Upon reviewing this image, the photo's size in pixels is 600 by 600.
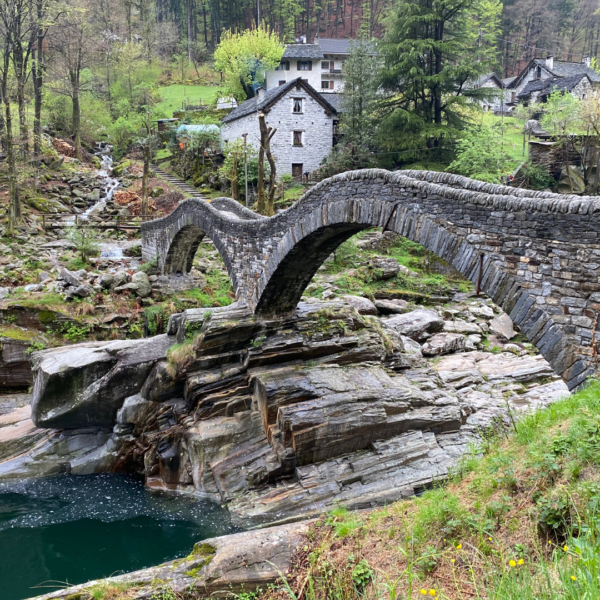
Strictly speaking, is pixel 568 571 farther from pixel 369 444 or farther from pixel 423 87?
pixel 423 87

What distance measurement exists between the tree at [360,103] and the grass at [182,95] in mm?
23086

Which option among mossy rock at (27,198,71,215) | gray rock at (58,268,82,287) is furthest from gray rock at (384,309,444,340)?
mossy rock at (27,198,71,215)

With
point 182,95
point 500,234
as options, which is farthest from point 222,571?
point 182,95

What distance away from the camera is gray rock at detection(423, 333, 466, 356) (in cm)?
1655

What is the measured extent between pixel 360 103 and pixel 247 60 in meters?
15.4

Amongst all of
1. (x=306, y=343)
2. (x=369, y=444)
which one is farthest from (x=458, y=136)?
(x=369, y=444)

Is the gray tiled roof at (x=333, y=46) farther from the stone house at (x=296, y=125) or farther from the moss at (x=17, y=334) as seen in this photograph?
the moss at (x=17, y=334)

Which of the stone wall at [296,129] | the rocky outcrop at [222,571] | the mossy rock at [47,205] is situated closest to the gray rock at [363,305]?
the rocky outcrop at [222,571]

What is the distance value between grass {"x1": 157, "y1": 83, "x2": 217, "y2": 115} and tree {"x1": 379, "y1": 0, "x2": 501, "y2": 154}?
27.3 metres

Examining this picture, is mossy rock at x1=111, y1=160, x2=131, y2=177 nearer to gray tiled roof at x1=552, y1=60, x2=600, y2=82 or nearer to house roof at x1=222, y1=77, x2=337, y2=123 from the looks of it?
house roof at x1=222, y1=77, x2=337, y2=123

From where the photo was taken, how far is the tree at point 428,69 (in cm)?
2881

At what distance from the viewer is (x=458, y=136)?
95.0ft

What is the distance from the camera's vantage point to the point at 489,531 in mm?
4711

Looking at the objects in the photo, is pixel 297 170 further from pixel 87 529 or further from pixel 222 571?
pixel 222 571
